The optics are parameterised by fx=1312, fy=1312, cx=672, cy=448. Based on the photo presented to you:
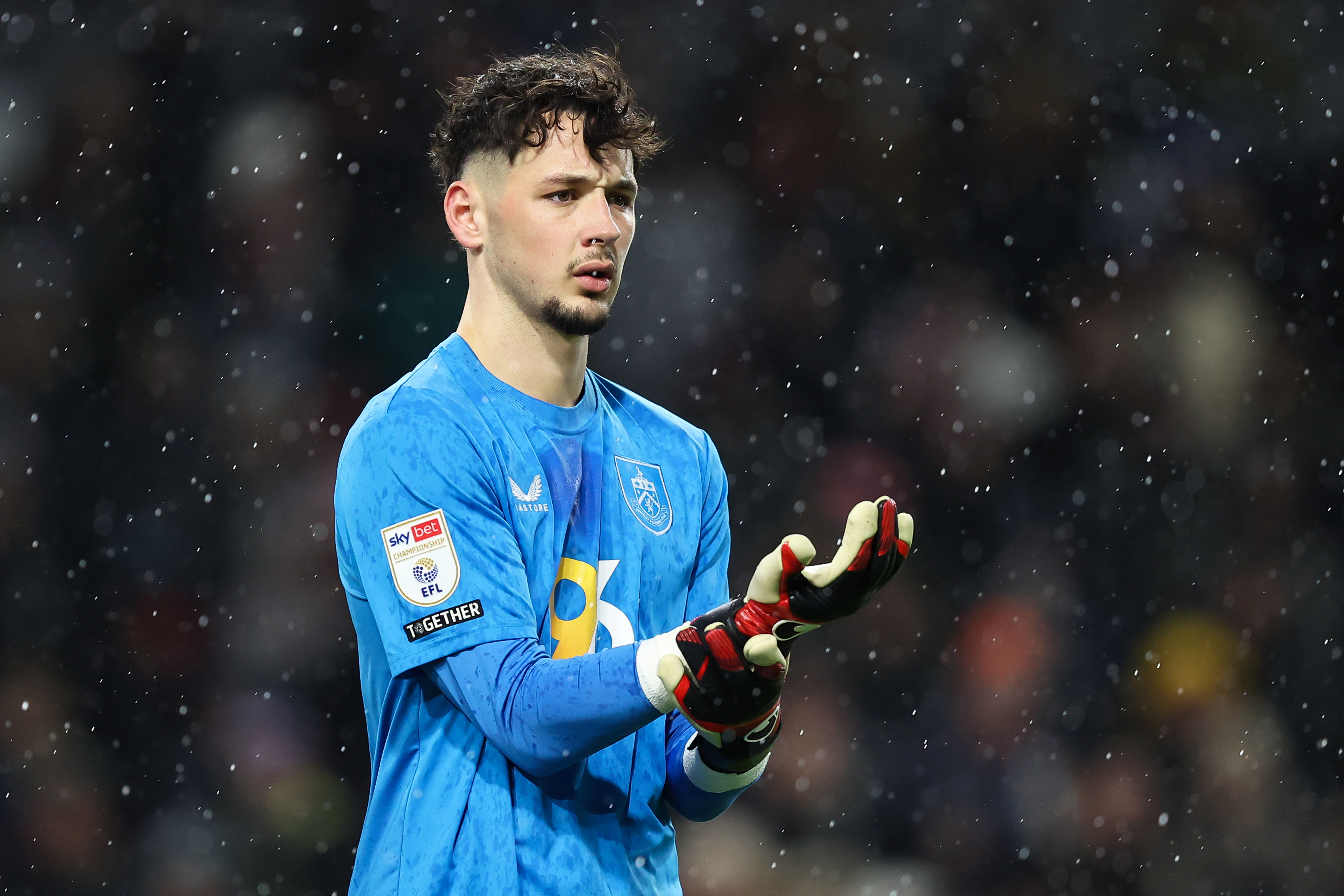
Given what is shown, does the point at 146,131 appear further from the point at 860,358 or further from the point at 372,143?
the point at 860,358

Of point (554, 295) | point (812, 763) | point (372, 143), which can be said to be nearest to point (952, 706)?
point (812, 763)

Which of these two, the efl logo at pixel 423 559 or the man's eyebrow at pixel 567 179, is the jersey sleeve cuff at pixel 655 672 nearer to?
the efl logo at pixel 423 559

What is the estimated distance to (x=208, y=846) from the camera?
3809 millimetres

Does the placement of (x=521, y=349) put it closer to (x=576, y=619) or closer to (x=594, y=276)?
(x=594, y=276)

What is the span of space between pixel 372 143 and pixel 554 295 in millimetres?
2871

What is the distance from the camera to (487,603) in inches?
59.6

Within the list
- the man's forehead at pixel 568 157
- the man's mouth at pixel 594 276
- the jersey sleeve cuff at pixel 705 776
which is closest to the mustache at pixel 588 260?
the man's mouth at pixel 594 276

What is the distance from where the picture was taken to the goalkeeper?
4.57 ft

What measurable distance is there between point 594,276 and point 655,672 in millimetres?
595

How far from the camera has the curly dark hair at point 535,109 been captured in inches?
68.7

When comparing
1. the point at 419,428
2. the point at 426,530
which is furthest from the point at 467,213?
the point at 426,530

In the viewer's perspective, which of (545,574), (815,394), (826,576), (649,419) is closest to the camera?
(826,576)

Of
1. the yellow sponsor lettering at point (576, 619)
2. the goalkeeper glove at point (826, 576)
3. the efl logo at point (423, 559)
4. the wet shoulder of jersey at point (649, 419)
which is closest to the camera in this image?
the goalkeeper glove at point (826, 576)

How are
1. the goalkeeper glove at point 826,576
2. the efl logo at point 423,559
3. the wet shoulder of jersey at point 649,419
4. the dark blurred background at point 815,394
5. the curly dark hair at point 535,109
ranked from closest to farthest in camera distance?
the goalkeeper glove at point 826,576, the efl logo at point 423,559, the curly dark hair at point 535,109, the wet shoulder of jersey at point 649,419, the dark blurred background at point 815,394
